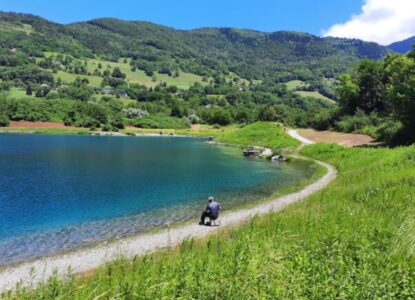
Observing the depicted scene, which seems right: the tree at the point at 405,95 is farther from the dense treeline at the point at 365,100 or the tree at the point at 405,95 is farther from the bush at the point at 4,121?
the bush at the point at 4,121

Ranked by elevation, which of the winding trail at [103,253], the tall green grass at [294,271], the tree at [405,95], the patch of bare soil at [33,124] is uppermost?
the tree at [405,95]

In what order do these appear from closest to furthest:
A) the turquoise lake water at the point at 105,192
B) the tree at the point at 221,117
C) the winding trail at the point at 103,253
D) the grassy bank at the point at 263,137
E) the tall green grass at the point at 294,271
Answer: the tall green grass at the point at 294,271, the winding trail at the point at 103,253, the turquoise lake water at the point at 105,192, the grassy bank at the point at 263,137, the tree at the point at 221,117

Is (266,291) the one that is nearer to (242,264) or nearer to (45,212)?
(242,264)

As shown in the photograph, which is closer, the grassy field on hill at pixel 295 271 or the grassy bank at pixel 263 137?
the grassy field on hill at pixel 295 271

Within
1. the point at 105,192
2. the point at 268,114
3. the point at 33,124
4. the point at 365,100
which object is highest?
the point at 365,100

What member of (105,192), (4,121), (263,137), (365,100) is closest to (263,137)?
(263,137)

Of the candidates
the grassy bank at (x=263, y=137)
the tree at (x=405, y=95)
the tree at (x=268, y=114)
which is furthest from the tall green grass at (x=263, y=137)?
the tree at (x=268, y=114)

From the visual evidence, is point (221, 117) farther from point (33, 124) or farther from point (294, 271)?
point (294, 271)

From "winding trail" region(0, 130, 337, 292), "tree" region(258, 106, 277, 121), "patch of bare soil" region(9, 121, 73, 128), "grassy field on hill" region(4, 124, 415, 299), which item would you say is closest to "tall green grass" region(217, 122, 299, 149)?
"tree" region(258, 106, 277, 121)

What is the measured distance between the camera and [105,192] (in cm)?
4119

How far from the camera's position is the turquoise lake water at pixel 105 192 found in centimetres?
2636

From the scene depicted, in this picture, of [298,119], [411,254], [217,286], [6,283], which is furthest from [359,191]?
[298,119]

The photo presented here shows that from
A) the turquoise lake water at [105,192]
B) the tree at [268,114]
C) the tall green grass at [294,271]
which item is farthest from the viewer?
the tree at [268,114]

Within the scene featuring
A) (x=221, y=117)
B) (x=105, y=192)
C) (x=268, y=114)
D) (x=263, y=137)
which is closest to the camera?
(x=105, y=192)
